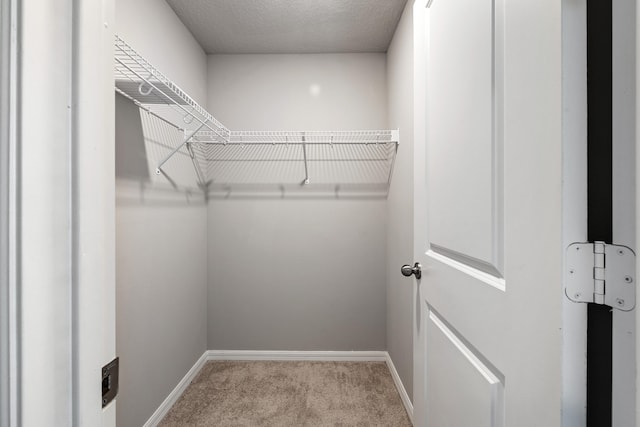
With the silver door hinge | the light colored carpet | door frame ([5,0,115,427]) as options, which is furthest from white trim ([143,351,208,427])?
the silver door hinge

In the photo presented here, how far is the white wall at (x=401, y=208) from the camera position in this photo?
73.2 inches

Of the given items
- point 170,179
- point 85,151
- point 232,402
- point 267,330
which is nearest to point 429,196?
point 85,151

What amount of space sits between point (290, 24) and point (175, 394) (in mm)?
2450

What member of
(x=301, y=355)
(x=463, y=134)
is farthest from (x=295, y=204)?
(x=463, y=134)

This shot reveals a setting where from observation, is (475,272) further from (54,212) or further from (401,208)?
(401,208)

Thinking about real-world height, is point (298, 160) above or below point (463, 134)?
above

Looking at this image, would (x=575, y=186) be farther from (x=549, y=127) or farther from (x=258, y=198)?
(x=258, y=198)

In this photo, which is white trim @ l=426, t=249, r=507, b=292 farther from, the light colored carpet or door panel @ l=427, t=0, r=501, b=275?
the light colored carpet

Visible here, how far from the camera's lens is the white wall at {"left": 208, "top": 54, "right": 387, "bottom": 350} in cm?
248

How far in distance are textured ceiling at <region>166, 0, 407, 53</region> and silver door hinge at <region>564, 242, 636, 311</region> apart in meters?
1.93

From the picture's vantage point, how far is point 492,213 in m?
0.67

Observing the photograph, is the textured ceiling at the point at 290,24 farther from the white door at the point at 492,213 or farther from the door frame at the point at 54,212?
the door frame at the point at 54,212

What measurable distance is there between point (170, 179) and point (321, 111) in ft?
3.94

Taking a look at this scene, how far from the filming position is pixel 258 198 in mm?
2504
